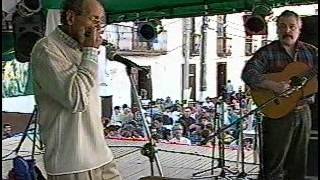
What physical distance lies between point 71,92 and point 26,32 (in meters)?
2.32

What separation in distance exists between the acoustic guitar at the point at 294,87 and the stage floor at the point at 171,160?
1.42 meters

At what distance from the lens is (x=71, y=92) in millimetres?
1178

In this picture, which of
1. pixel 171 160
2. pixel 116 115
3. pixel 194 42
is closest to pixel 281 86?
pixel 171 160

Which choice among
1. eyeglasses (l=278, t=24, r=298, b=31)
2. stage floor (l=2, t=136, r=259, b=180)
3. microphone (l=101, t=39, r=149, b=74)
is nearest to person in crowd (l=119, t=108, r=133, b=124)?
stage floor (l=2, t=136, r=259, b=180)

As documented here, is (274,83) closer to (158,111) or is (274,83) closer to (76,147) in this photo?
(76,147)

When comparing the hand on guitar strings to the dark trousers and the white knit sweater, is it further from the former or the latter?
the white knit sweater

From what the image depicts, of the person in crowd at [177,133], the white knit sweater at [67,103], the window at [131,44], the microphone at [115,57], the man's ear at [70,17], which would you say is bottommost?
the person in crowd at [177,133]

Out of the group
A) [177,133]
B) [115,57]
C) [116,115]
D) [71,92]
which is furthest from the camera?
[116,115]

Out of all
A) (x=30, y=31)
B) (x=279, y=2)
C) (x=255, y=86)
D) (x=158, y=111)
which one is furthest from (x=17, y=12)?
(x=158, y=111)

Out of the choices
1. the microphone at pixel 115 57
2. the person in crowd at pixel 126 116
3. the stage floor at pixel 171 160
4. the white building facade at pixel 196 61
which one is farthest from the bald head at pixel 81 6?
the white building facade at pixel 196 61

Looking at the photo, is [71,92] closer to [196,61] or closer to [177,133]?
[177,133]

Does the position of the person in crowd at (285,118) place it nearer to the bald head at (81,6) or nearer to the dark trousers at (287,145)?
the dark trousers at (287,145)

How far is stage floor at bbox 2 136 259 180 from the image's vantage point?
443 centimetres

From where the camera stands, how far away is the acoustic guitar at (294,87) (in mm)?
2625
